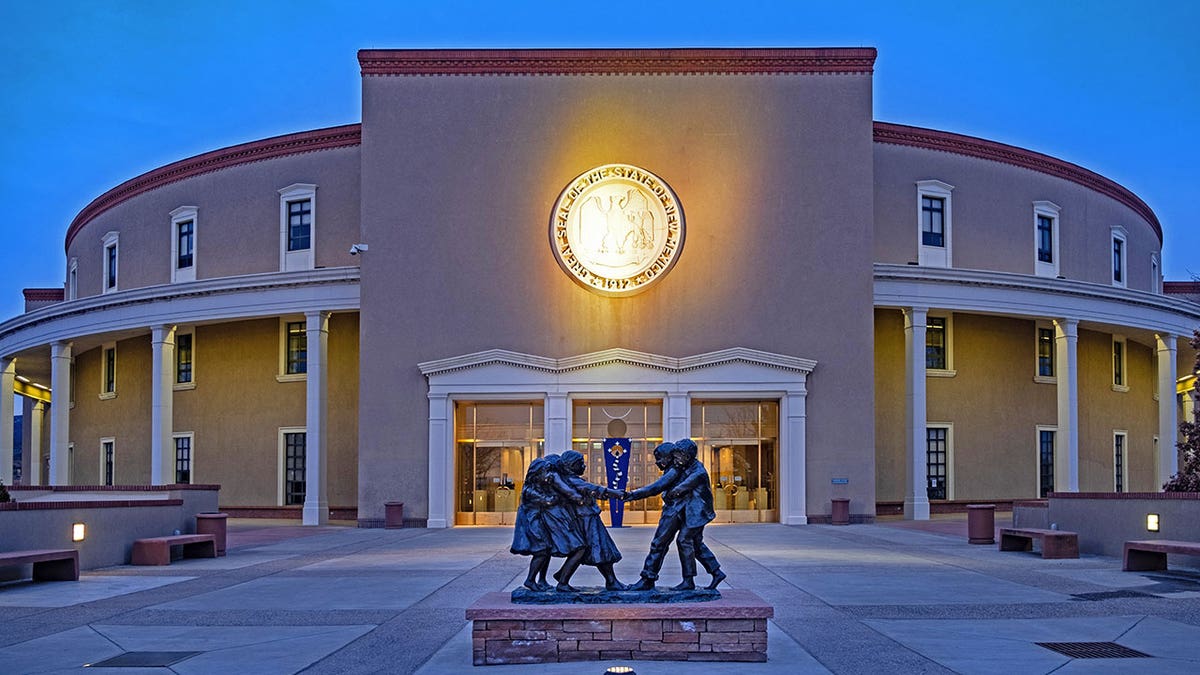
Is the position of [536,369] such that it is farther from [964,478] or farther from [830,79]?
[964,478]

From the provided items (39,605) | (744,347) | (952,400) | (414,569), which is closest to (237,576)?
(414,569)

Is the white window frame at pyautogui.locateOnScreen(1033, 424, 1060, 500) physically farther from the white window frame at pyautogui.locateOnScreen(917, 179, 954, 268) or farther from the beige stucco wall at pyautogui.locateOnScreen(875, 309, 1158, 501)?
the white window frame at pyautogui.locateOnScreen(917, 179, 954, 268)

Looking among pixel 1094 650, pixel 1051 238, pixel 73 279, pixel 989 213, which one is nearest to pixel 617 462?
pixel 989 213

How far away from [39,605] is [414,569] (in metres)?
6.48

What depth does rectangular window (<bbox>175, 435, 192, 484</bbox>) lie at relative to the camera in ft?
137

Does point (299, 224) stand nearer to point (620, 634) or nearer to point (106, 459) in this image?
point (106, 459)

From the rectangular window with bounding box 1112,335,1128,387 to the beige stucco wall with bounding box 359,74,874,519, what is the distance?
14800mm

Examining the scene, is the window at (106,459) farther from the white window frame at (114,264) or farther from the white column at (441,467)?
the white column at (441,467)

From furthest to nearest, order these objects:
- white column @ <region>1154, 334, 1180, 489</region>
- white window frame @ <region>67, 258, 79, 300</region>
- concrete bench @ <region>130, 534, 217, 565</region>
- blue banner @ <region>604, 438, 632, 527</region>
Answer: white window frame @ <region>67, 258, 79, 300</region> → white column @ <region>1154, 334, 1180, 489</region> → blue banner @ <region>604, 438, 632, 527</region> → concrete bench @ <region>130, 534, 217, 565</region>

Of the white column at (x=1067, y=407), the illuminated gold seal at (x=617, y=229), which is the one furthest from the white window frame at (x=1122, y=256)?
the illuminated gold seal at (x=617, y=229)

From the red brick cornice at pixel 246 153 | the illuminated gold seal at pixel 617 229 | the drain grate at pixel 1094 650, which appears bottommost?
the drain grate at pixel 1094 650

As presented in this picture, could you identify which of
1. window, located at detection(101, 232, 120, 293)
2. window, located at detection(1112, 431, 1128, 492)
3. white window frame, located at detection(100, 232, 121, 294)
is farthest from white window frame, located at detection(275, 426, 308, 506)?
window, located at detection(1112, 431, 1128, 492)

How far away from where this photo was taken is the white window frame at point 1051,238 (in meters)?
41.5

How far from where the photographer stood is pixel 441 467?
33.5 meters
